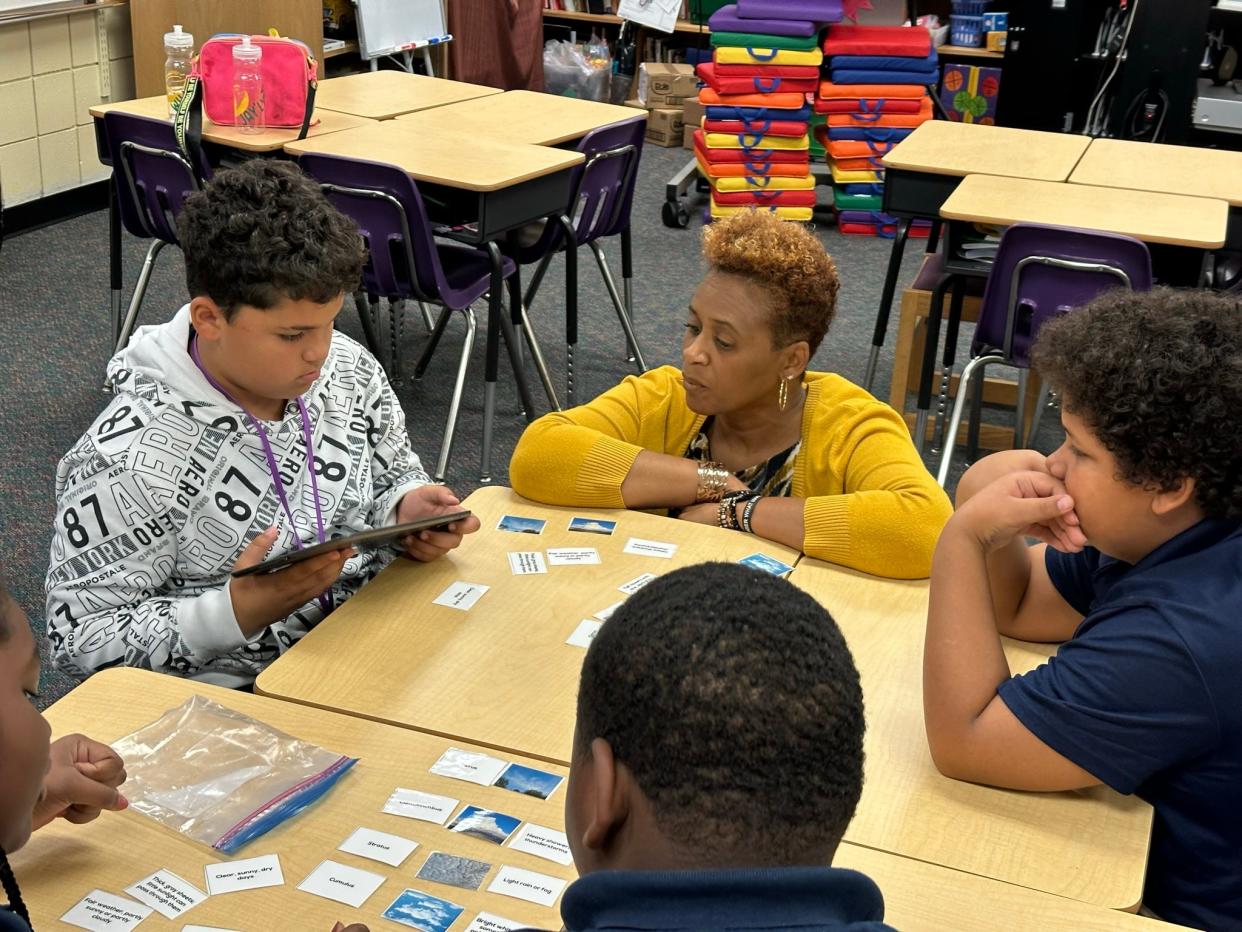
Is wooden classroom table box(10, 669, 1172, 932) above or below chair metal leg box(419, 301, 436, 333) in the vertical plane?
above

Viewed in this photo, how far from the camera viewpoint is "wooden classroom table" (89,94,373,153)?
154 inches

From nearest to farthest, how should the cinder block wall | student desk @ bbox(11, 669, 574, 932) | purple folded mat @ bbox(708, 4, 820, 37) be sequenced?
student desk @ bbox(11, 669, 574, 932), the cinder block wall, purple folded mat @ bbox(708, 4, 820, 37)

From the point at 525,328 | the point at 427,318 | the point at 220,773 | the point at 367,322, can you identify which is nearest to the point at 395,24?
the point at 427,318

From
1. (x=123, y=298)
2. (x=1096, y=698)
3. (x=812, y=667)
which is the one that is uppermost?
(x=812, y=667)

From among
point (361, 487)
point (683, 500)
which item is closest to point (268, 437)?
point (361, 487)

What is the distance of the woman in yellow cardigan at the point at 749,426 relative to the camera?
6.82 feet

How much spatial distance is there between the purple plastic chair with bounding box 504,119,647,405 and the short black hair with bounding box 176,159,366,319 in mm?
2233

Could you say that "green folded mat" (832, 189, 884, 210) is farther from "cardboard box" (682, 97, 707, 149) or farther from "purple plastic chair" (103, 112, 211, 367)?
"purple plastic chair" (103, 112, 211, 367)

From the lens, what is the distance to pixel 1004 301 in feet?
11.5

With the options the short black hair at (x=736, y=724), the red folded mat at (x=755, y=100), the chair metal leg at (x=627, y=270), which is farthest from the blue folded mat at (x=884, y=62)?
the short black hair at (x=736, y=724)

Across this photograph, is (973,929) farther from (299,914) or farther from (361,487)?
(361,487)

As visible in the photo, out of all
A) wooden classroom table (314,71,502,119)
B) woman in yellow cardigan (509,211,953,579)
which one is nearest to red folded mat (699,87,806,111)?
wooden classroom table (314,71,502,119)

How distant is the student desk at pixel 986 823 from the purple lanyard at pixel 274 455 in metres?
0.80

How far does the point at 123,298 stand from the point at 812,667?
474 centimetres
